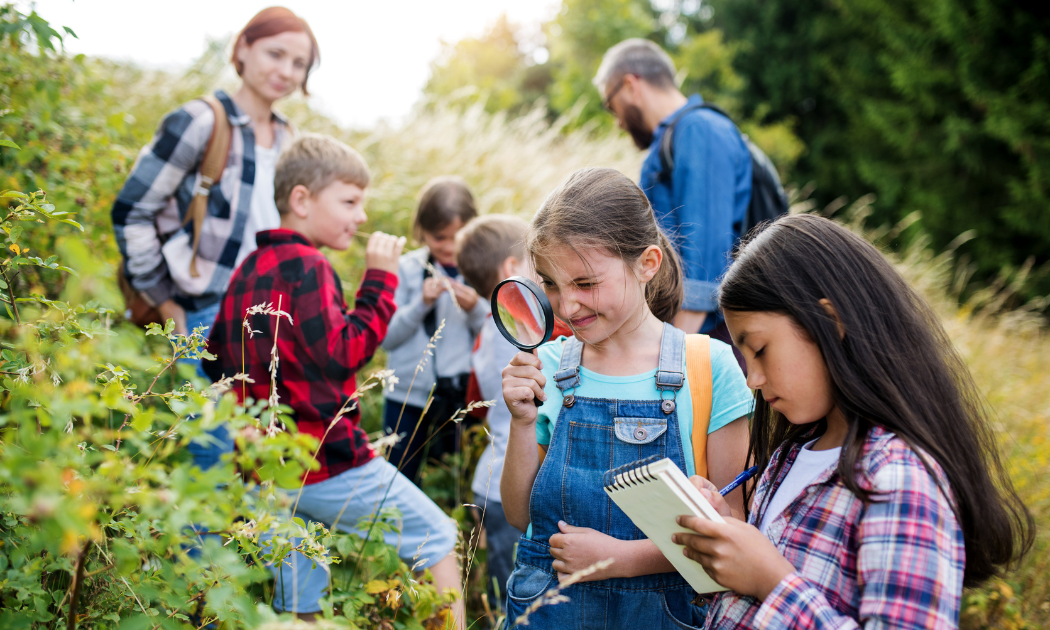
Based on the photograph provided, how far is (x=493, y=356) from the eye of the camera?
2.89 meters

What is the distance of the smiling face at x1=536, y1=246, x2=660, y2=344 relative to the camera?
5.75 feet

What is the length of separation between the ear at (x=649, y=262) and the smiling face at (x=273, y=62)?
86.2 inches

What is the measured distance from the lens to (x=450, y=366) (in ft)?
10.6

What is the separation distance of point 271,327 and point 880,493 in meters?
1.84

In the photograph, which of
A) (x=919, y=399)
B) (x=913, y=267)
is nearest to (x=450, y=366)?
(x=919, y=399)

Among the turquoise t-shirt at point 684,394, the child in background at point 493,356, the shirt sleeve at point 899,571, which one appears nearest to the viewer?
the shirt sleeve at point 899,571

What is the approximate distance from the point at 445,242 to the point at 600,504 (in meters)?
2.09

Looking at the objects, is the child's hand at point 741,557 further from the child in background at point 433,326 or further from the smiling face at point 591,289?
the child in background at point 433,326

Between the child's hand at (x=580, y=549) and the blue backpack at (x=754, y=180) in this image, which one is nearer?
the child's hand at (x=580, y=549)

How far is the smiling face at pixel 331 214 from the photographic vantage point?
258 cm

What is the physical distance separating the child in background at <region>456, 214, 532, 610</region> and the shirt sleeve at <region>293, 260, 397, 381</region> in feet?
2.05

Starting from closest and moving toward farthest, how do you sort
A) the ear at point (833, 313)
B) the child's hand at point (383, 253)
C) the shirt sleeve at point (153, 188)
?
the ear at point (833, 313) → the child's hand at point (383, 253) → the shirt sleeve at point (153, 188)

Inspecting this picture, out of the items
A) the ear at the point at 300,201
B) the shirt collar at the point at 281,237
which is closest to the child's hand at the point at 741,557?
the shirt collar at the point at 281,237

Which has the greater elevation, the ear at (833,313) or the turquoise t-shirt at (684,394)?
the ear at (833,313)
